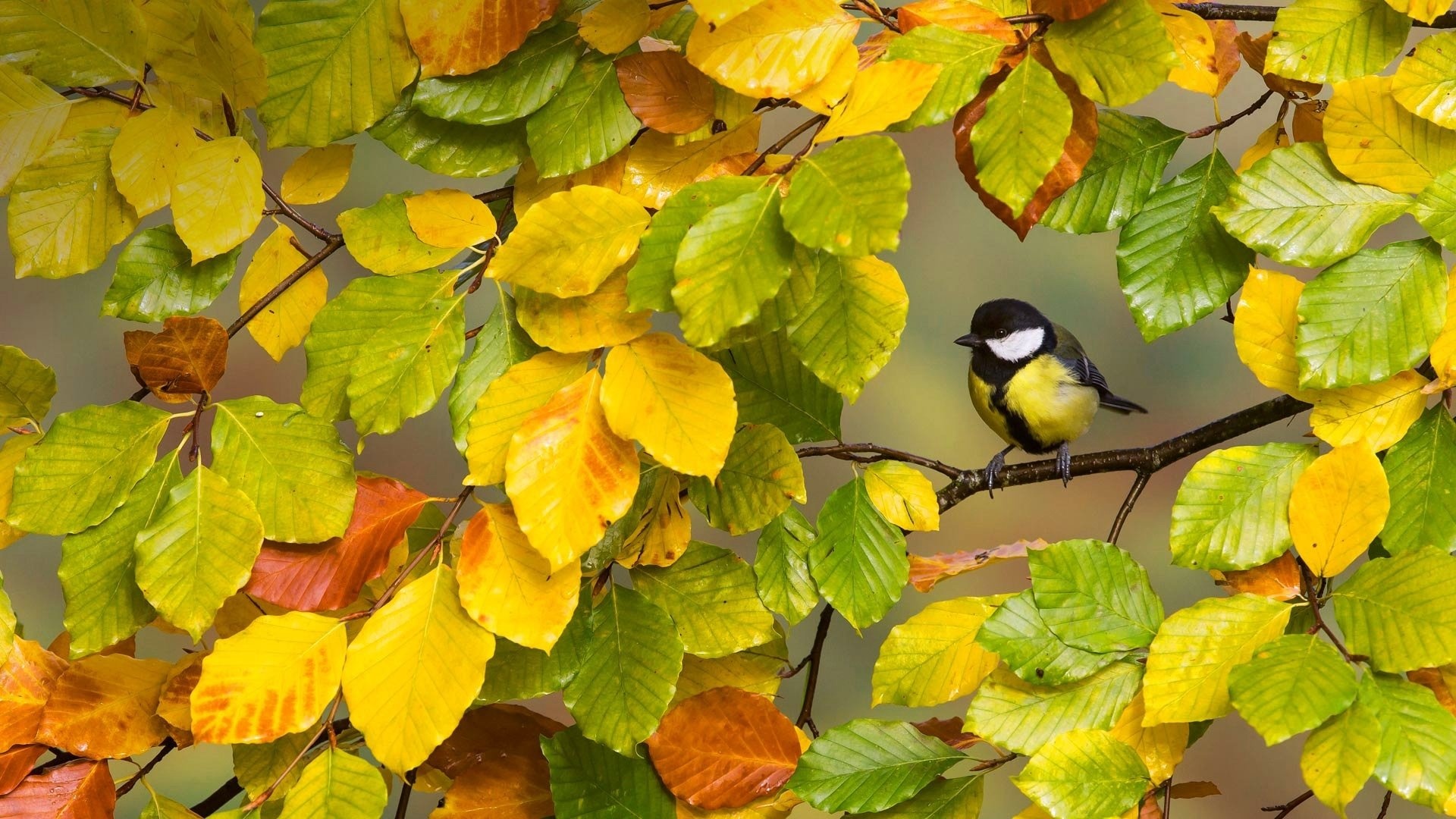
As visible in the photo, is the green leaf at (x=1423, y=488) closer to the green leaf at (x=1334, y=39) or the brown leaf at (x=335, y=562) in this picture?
the green leaf at (x=1334, y=39)

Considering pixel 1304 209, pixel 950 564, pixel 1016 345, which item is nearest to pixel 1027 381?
pixel 1016 345

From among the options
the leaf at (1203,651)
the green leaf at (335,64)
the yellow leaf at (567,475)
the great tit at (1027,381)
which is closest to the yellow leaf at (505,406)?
the yellow leaf at (567,475)

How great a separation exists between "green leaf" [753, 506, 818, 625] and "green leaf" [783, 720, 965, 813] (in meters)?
0.05

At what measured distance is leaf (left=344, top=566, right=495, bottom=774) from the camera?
0.36m

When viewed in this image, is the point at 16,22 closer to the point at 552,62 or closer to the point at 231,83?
the point at 231,83

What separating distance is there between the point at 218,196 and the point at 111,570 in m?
0.14

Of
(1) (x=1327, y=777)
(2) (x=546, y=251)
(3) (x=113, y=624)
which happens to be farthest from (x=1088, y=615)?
(3) (x=113, y=624)

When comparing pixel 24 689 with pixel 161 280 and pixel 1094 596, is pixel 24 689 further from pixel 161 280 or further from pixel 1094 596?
pixel 1094 596

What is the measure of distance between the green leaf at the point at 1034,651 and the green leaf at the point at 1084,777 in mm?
22

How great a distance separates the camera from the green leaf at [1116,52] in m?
0.36

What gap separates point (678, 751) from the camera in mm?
459

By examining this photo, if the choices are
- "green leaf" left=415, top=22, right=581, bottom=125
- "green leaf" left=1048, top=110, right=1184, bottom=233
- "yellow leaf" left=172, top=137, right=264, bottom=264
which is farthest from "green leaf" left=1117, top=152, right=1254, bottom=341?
"yellow leaf" left=172, top=137, right=264, bottom=264

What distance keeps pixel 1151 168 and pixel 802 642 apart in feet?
3.78

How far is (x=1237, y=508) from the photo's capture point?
41 centimetres
